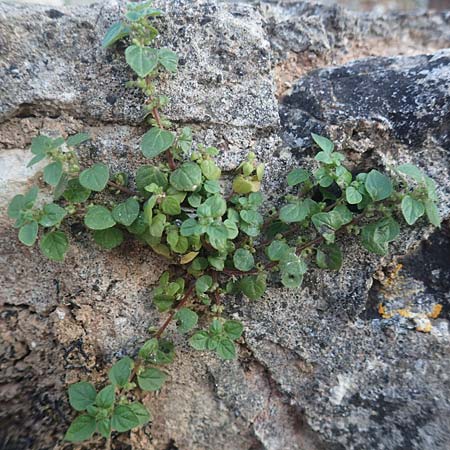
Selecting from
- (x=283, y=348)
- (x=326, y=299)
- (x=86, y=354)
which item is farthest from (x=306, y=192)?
(x=86, y=354)

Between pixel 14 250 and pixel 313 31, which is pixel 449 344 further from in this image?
pixel 14 250

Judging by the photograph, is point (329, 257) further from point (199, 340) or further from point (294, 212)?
point (199, 340)

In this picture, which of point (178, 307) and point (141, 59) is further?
point (178, 307)

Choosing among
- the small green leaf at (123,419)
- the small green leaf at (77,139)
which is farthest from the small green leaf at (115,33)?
the small green leaf at (123,419)

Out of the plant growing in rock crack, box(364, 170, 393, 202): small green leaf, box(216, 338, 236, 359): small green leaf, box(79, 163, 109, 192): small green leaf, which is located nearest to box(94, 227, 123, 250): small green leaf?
the plant growing in rock crack

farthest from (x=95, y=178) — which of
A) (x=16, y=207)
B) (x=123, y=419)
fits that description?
(x=123, y=419)

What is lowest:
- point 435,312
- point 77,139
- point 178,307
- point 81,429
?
point 81,429

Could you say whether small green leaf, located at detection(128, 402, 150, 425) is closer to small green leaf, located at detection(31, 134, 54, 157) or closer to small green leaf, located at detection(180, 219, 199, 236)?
small green leaf, located at detection(180, 219, 199, 236)
